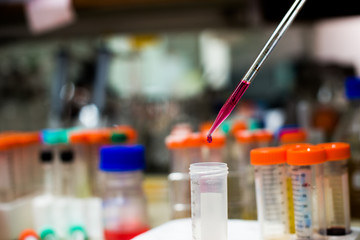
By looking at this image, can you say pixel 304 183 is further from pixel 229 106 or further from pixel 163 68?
pixel 163 68

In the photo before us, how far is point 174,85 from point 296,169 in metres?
2.02

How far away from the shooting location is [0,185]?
109 cm

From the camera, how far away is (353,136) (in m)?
1.19

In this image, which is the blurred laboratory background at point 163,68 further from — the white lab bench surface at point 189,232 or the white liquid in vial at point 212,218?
the white liquid in vial at point 212,218

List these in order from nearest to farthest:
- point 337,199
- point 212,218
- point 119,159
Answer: point 212,218 < point 337,199 < point 119,159

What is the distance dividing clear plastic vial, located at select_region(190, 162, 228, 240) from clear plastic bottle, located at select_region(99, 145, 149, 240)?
264 millimetres

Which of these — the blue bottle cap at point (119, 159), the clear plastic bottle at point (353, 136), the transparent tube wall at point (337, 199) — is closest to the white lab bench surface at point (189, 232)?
the transparent tube wall at point (337, 199)

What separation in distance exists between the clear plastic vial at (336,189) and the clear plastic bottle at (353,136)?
32 centimetres

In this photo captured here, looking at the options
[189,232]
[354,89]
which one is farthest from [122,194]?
[354,89]

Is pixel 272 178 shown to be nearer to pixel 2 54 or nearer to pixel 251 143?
pixel 251 143

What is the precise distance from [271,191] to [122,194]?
337 millimetres

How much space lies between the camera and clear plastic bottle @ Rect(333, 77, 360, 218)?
43.9 inches

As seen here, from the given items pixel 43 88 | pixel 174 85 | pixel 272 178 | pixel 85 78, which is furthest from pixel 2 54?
pixel 272 178

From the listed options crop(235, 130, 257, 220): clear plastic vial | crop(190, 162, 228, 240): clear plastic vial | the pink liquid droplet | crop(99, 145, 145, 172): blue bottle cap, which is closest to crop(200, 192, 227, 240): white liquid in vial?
crop(190, 162, 228, 240): clear plastic vial
